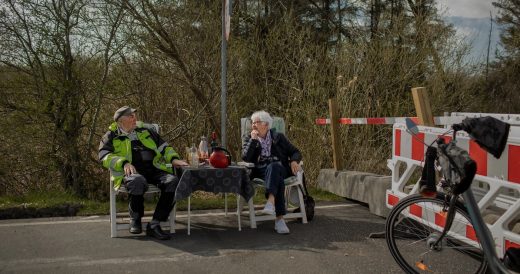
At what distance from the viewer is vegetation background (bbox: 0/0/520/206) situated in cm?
683

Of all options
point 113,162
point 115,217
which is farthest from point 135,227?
point 113,162

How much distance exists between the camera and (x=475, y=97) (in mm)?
12461

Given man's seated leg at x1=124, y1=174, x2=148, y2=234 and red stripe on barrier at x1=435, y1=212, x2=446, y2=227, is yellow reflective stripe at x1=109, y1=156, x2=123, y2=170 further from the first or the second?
red stripe on barrier at x1=435, y1=212, x2=446, y2=227

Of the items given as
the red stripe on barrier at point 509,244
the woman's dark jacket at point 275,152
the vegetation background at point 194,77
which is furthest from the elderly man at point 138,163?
the red stripe on barrier at point 509,244

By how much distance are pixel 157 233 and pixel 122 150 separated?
39.1 inches

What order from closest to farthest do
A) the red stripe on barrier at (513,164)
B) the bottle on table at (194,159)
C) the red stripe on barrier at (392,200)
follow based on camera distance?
the red stripe on barrier at (513,164) → the red stripe on barrier at (392,200) → the bottle on table at (194,159)

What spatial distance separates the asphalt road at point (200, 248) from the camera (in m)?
4.06

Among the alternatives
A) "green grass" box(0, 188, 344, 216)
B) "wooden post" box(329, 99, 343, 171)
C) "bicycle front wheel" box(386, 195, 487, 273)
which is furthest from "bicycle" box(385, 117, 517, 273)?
"wooden post" box(329, 99, 343, 171)

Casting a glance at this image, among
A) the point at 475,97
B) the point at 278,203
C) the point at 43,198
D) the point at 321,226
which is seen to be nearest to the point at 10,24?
the point at 43,198

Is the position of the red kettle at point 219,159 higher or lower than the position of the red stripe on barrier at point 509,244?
higher

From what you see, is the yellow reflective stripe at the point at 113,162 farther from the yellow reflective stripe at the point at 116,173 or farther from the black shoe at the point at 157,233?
the black shoe at the point at 157,233

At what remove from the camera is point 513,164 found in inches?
133

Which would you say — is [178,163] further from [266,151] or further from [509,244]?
[509,244]

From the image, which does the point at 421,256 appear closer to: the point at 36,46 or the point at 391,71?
the point at 36,46
